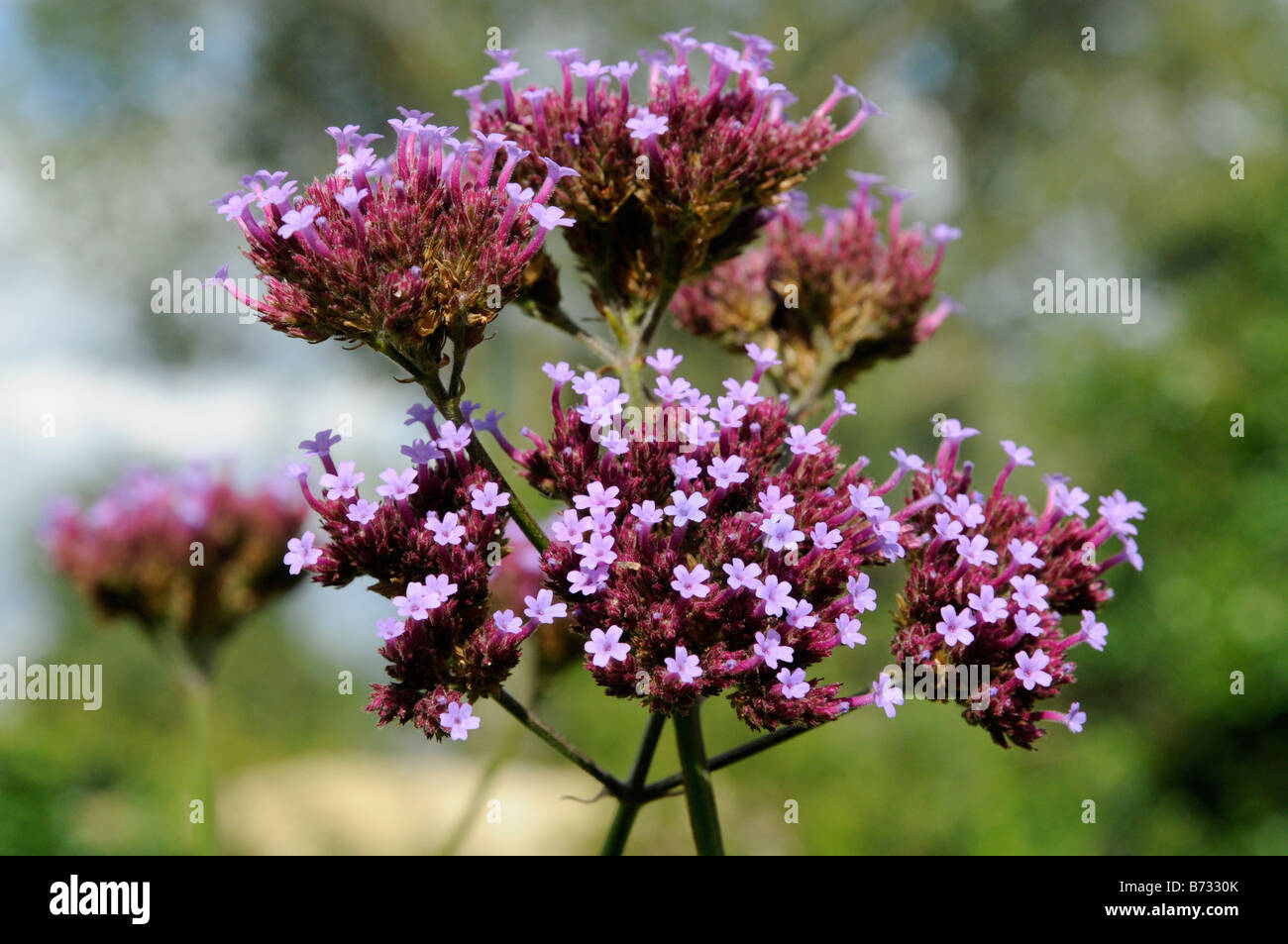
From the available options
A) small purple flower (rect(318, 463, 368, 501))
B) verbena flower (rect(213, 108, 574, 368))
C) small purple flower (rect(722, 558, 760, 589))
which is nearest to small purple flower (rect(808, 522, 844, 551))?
small purple flower (rect(722, 558, 760, 589))

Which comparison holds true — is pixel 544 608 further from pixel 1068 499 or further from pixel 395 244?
pixel 1068 499

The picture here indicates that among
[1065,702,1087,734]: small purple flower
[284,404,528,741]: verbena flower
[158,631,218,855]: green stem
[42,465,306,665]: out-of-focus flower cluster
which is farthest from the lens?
[42,465,306,665]: out-of-focus flower cluster

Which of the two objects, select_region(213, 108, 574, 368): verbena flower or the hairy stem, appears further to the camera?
the hairy stem

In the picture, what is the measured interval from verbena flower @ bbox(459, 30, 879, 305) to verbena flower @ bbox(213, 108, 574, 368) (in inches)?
8.8

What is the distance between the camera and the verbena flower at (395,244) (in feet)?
5.63

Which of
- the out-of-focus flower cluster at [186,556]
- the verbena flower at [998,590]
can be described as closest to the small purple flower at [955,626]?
the verbena flower at [998,590]

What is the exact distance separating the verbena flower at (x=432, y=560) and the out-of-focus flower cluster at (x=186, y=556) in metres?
2.35

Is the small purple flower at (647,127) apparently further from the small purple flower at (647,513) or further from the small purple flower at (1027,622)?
the small purple flower at (1027,622)

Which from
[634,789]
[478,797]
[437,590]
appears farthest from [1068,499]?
[478,797]

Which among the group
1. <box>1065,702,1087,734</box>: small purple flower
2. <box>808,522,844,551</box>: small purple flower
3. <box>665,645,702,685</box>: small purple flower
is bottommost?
<box>1065,702,1087,734</box>: small purple flower

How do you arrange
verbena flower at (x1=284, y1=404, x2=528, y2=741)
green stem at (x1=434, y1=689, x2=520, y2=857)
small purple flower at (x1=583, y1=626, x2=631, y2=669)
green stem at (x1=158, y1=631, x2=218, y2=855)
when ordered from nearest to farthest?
small purple flower at (x1=583, y1=626, x2=631, y2=669) < verbena flower at (x1=284, y1=404, x2=528, y2=741) < green stem at (x1=434, y1=689, x2=520, y2=857) < green stem at (x1=158, y1=631, x2=218, y2=855)

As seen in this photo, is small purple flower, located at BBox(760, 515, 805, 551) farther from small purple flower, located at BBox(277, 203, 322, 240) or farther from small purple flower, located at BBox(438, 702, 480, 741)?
small purple flower, located at BBox(277, 203, 322, 240)

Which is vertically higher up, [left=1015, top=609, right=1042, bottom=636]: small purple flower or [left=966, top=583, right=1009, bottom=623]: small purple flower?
[left=966, top=583, right=1009, bottom=623]: small purple flower

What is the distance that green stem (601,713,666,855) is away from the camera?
6.49ft
